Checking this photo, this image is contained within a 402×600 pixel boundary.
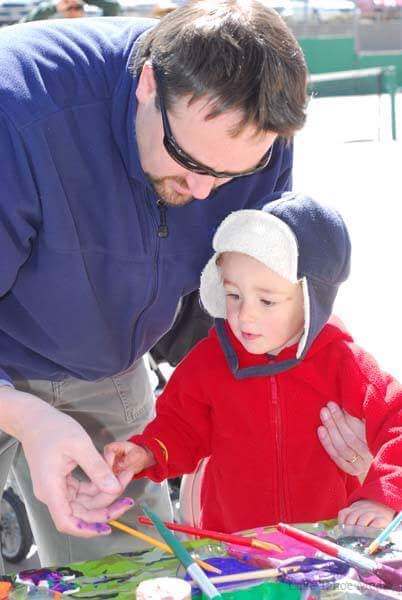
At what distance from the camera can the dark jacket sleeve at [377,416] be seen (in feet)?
4.76

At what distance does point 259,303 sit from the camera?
1716 millimetres

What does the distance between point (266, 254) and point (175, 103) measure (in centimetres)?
31

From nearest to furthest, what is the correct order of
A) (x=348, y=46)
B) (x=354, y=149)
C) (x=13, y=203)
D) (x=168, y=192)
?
(x=13, y=203) → (x=168, y=192) → (x=354, y=149) → (x=348, y=46)

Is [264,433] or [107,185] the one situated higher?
[107,185]

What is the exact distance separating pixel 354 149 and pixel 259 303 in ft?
29.7

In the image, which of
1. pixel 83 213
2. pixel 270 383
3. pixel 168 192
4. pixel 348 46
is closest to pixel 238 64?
pixel 168 192

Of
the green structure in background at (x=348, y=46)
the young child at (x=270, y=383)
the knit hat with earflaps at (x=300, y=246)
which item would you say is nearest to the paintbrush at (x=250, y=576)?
the young child at (x=270, y=383)

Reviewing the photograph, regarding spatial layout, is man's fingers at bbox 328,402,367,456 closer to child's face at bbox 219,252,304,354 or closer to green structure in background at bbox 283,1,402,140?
child's face at bbox 219,252,304,354

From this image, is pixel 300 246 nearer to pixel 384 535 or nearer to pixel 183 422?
pixel 183 422

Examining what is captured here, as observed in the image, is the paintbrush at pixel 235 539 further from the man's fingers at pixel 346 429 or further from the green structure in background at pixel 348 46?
the green structure in background at pixel 348 46

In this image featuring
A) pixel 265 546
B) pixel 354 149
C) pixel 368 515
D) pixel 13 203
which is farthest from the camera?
pixel 354 149

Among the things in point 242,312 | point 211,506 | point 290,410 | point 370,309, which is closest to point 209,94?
point 242,312

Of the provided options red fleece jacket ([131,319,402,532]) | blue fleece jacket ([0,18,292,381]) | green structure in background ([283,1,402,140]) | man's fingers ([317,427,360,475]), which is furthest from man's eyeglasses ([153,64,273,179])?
green structure in background ([283,1,402,140])

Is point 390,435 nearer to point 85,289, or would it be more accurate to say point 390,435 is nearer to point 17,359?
point 85,289
